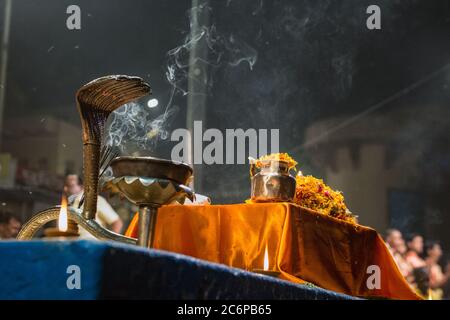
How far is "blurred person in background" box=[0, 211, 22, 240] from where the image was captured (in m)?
7.12

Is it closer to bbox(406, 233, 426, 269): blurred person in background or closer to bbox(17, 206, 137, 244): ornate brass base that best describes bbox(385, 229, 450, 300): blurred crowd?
bbox(406, 233, 426, 269): blurred person in background

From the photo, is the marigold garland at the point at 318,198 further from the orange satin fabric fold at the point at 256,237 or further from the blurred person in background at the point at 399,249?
the blurred person in background at the point at 399,249

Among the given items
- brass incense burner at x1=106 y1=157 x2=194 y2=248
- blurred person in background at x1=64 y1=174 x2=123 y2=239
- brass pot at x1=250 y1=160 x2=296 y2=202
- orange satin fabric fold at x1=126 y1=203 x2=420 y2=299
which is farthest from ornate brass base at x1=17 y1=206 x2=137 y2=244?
blurred person in background at x1=64 y1=174 x2=123 y2=239

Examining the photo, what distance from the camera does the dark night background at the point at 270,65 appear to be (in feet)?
26.8

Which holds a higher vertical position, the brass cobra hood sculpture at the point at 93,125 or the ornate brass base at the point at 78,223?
the brass cobra hood sculpture at the point at 93,125

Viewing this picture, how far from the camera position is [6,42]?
888cm

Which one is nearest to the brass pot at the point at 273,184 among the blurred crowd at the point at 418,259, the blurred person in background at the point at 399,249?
the blurred crowd at the point at 418,259

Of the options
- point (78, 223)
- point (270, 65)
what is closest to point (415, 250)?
point (270, 65)

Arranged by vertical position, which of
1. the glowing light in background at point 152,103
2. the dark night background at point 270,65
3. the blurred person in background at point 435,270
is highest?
the dark night background at point 270,65

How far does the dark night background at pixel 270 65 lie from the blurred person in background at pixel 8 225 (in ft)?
4.95

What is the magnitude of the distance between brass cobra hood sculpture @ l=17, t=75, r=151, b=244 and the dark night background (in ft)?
19.3

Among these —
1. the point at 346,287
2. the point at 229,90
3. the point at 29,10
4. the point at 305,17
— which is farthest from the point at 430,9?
the point at 346,287

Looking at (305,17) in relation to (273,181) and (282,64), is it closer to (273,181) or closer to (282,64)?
(282,64)

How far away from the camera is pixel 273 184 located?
294cm
